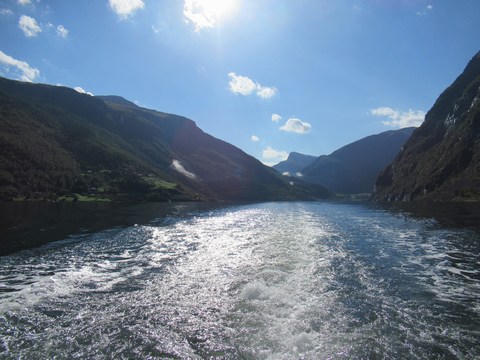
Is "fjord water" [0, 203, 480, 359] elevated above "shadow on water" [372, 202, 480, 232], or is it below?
below

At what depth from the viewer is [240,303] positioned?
63.3 ft

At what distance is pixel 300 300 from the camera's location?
1984 centimetres

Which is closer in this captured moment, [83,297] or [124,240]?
[83,297]

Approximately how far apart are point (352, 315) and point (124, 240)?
33.9m

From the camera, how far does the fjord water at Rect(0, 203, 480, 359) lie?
13.8 m

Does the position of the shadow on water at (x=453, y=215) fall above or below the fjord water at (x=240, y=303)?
above

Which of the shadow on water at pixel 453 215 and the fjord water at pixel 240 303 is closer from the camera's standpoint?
the fjord water at pixel 240 303

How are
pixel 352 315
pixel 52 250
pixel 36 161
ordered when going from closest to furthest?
1. pixel 352 315
2. pixel 52 250
3. pixel 36 161

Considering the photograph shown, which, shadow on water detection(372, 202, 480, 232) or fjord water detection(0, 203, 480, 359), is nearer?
fjord water detection(0, 203, 480, 359)

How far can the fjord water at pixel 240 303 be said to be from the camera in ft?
45.4

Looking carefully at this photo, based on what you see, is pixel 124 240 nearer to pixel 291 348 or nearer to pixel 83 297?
pixel 83 297

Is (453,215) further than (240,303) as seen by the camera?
Yes

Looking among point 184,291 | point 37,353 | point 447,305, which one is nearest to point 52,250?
point 184,291

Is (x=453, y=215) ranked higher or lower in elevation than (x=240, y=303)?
higher
